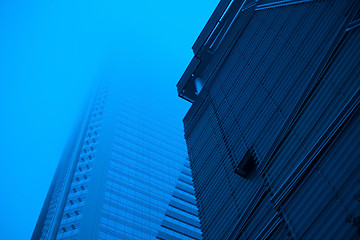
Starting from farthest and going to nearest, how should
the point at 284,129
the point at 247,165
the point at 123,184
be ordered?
the point at 123,184 < the point at 247,165 < the point at 284,129

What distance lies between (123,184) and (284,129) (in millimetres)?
50582

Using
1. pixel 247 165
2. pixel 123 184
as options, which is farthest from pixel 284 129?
pixel 123 184

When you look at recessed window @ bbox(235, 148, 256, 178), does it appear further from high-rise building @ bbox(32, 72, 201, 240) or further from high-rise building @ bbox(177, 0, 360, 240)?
high-rise building @ bbox(32, 72, 201, 240)

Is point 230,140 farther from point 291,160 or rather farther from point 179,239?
point 179,239

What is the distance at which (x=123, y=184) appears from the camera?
58.1 meters

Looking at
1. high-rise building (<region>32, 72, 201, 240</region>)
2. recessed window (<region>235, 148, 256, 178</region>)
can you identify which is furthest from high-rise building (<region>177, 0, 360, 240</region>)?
high-rise building (<region>32, 72, 201, 240</region>)

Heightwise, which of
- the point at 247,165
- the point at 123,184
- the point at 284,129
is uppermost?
the point at 284,129

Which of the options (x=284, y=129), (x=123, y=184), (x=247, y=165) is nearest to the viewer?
(x=284, y=129)

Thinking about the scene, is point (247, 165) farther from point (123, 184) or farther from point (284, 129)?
point (123, 184)

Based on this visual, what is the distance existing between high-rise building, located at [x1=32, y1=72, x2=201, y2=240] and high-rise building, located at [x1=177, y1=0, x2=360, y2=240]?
32.6 metres

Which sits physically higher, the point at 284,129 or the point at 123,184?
the point at 284,129

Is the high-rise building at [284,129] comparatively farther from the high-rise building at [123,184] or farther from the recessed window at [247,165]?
the high-rise building at [123,184]

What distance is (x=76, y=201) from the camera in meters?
51.5

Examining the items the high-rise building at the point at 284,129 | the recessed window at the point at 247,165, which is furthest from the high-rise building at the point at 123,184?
the recessed window at the point at 247,165
